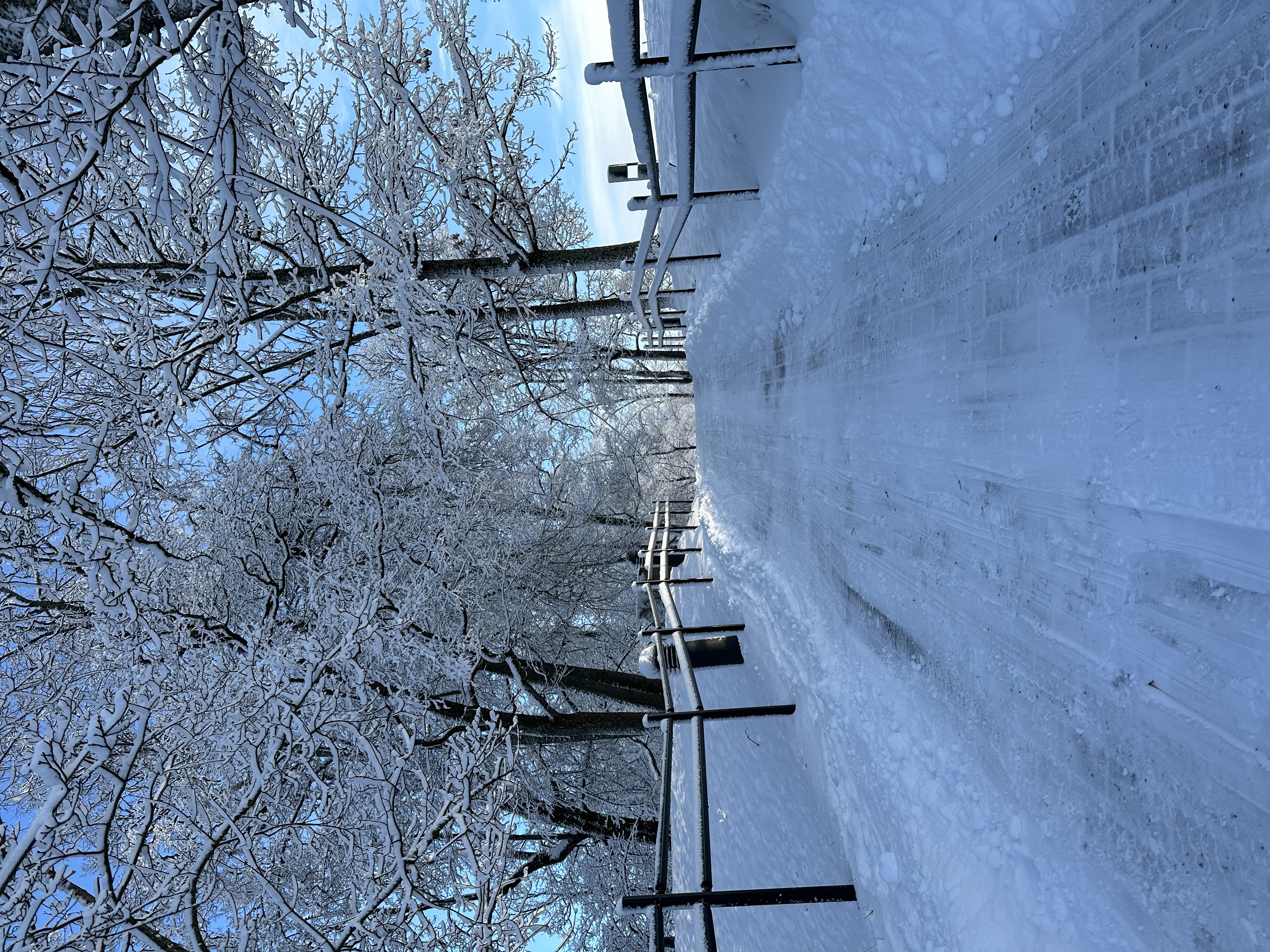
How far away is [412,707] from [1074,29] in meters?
8.04

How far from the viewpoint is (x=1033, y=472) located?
157 cm

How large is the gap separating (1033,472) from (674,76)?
5.20 feet

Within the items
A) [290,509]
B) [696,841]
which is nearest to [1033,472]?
[696,841]

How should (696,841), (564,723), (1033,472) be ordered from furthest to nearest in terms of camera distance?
(564,723) → (696,841) → (1033,472)

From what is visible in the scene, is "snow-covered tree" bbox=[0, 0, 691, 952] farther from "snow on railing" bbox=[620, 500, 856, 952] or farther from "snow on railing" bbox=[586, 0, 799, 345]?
"snow on railing" bbox=[620, 500, 856, 952]

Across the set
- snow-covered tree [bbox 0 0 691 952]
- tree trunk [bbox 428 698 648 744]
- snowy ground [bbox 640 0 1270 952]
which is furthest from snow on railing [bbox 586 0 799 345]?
tree trunk [bbox 428 698 648 744]

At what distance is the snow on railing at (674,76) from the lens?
2014mm

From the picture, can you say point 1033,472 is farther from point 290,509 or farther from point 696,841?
point 290,509

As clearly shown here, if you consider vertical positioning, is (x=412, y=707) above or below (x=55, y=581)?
below

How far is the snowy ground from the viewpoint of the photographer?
1.13 meters

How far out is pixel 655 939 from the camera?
Result: 2.13 meters

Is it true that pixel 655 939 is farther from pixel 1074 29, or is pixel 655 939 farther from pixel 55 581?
pixel 55 581

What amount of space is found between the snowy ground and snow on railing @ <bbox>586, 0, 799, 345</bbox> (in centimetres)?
27

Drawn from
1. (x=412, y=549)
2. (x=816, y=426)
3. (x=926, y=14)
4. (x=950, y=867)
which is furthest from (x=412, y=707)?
(x=926, y=14)
